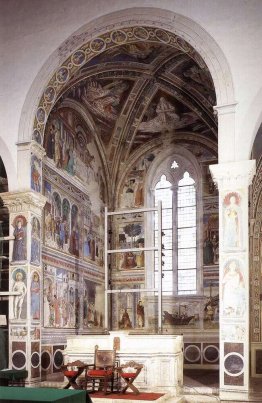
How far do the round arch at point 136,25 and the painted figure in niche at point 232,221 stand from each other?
1.99 m

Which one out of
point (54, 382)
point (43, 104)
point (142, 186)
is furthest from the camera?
point (142, 186)

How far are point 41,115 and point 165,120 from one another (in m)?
6.10

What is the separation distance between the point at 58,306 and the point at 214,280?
17.2ft

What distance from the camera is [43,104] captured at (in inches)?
547

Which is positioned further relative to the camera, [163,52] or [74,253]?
[74,253]

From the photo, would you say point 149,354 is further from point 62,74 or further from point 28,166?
point 62,74

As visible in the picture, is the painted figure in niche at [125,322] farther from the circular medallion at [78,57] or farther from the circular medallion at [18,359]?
the circular medallion at [78,57]

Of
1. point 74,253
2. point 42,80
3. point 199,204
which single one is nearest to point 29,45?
point 42,80

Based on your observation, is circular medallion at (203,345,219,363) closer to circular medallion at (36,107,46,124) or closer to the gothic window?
the gothic window

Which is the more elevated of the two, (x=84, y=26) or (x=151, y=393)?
(x=84, y=26)

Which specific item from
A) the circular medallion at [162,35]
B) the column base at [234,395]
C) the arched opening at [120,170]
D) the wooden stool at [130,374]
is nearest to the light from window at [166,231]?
the arched opening at [120,170]

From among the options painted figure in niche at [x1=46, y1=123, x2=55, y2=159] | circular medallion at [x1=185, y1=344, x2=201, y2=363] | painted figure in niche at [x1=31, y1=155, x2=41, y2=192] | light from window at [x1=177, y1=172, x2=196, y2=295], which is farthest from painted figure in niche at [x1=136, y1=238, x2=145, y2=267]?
painted figure in niche at [x1=31, y1=155, x2=41, y2=192]

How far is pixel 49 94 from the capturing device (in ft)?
45.7

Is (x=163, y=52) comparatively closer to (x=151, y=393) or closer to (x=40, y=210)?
(x=40, y=210)
